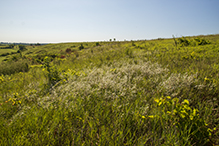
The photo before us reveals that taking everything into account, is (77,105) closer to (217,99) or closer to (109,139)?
(109,139)

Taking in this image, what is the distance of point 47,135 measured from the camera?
204 cm

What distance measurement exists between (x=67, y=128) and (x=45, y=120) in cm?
64

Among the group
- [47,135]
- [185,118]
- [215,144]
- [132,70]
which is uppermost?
[132,70]

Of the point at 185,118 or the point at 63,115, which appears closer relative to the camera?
the point at 185,118

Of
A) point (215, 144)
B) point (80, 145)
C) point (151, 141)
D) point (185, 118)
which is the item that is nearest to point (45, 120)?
point (80, 145)

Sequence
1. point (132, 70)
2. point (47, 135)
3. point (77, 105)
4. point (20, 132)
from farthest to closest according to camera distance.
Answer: point (132, 70) < point (77, 105) < point (20, 132) < point (47, 135)

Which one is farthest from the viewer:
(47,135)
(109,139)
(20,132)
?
(20,132)

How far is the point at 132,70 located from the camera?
17.5ft

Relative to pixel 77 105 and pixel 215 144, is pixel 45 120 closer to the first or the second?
pixel 77 105

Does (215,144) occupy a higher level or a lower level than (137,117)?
lower

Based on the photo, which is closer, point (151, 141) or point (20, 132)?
point (151, 141)

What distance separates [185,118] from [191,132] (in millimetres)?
271

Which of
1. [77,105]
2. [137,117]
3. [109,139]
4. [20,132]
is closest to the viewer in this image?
[109,139]

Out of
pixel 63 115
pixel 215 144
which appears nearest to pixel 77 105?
pixel 63 115
